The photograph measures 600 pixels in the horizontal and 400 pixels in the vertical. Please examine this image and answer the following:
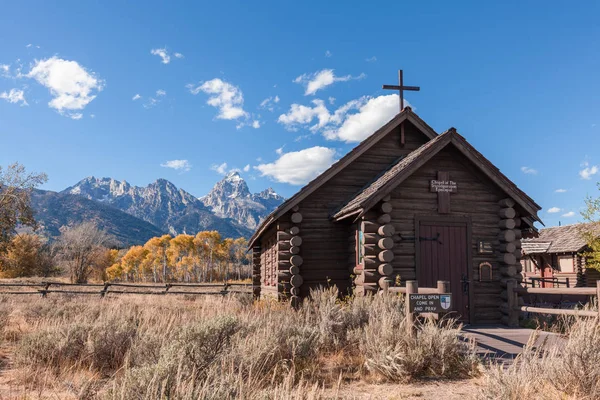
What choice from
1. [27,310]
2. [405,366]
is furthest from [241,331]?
[27,310]

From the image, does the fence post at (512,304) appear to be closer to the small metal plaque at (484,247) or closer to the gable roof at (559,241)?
the small metal plaque at (484,247)

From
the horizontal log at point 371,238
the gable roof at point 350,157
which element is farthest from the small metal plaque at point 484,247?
the gable roof at point 350,157

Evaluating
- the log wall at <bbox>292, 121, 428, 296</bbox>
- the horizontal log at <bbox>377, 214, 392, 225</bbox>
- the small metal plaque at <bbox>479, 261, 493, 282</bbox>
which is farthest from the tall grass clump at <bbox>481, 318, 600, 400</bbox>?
the log wall at <bbox>292, 121, 428, 296</bbox>

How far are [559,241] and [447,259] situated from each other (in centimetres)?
2422

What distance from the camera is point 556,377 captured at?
5.15 metres

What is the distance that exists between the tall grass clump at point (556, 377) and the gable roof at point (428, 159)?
6.12 metres

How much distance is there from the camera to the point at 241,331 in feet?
24.1

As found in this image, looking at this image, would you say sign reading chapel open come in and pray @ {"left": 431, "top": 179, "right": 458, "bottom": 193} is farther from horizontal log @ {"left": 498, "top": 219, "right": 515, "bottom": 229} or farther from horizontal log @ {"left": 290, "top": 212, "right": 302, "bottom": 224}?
horizontal log @ {"left": 290, "top": 212, "right": 302, "bottom": 224}

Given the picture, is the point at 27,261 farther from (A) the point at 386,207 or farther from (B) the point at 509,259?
(B) the point at 509,259

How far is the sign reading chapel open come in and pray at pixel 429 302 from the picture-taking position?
24.9 feet

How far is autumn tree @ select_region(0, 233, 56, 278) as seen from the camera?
187ft

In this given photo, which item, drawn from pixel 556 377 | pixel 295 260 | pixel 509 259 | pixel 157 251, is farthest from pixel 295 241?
pixel 157 251

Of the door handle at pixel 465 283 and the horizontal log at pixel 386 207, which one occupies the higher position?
the horizontal log at pixel 386 207

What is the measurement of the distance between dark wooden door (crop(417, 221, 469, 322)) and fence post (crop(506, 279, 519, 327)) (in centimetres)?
104
